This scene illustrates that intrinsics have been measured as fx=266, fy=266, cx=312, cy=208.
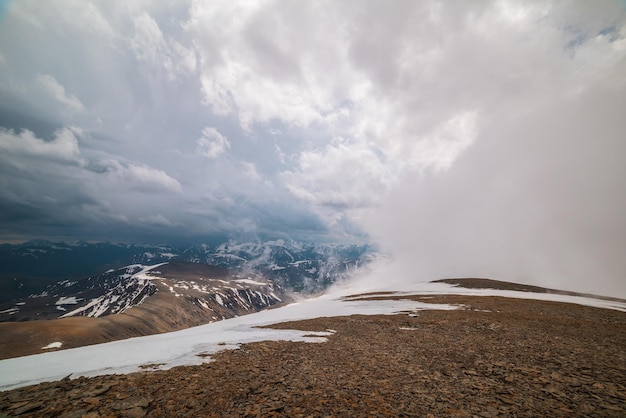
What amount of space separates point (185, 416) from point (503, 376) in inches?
495

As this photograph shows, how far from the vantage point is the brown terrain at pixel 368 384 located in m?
8.56

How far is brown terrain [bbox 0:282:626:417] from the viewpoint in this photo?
8562 mm

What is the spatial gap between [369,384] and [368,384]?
0.04 m

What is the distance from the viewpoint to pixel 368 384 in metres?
10.6

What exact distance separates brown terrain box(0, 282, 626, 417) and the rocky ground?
0.04 meters

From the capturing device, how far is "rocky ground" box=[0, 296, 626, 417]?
857 cm

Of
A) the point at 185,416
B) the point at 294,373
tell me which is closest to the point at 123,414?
the point at 185,416

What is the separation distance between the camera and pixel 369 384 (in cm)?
1062

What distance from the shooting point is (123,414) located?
8.22m

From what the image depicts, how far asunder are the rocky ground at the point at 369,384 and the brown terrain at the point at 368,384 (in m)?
0.04

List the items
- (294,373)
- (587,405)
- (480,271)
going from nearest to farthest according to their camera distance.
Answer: (587,405) < (294,373) < (480,271)

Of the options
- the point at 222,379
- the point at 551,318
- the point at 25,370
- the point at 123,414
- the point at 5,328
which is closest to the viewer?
the point at 123,414

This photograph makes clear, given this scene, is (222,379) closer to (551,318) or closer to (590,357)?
(590,357)

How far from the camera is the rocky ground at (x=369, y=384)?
857cm
